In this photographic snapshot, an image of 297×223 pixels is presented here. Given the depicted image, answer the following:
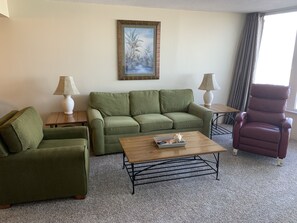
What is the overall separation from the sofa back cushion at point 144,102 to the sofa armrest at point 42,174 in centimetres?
183

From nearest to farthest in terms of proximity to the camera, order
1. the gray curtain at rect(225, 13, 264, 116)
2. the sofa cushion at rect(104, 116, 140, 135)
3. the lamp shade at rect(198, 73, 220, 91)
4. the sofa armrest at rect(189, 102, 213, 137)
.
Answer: the sofa cushion at rect(104, 116, 140, 135) → the sofa armrest at rect(189, 102, 213, 137) → the lamp shade at rect(198, 73, 220, 91) → the gray curtain at rect(225, 13, 264, 116)

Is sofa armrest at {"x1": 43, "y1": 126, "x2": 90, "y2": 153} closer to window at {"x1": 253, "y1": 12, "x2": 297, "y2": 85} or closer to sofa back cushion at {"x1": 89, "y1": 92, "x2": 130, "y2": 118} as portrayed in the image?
sofa back cushion at {"x1": 89, "y1": 92, "x2": 130, "y2": 118}

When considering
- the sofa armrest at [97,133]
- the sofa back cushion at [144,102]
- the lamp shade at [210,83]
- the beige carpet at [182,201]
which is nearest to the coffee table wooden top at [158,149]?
the beige carpet at [182,201]

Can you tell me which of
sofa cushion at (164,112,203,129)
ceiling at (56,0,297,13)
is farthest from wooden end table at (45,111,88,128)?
ceiling at (56,0,297,13)

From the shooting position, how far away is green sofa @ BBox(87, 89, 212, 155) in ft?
11.0

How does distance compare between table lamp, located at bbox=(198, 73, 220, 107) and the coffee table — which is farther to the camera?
table lamp, located at bbox=(198, 73, 220, 107)

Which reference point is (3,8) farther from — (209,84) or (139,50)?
(209,84)

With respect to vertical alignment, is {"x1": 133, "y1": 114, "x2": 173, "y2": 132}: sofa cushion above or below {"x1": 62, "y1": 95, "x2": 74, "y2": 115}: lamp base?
below

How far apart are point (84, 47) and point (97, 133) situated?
5.25ft

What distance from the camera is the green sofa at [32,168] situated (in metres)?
2.09

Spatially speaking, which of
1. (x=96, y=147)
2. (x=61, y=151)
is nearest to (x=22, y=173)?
(x=61, y=151)

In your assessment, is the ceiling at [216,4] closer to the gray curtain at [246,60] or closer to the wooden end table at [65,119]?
the gray curtain at [246,60]

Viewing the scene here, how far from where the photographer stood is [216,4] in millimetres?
3721

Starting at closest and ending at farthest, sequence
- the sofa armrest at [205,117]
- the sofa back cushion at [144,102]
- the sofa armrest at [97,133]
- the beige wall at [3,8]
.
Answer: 1. the beige wall at [3,8]
2. the sofa armrest at [97,133]
3. the sofa armrest at [205,117]
4. the sofa back cushion at [144,102]
